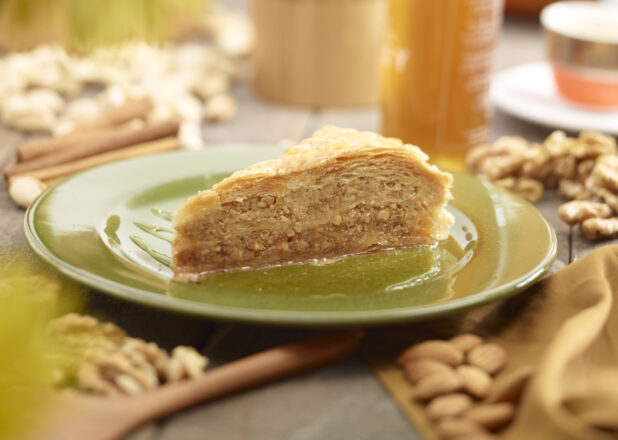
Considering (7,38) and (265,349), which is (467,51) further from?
(7,38)

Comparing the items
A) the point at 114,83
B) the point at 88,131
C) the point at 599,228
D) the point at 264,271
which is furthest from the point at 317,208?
the point at 114,83

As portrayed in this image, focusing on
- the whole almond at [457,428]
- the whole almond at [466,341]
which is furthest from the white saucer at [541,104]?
the whole almond at [457,428]

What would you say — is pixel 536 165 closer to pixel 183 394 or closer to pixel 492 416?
pixel 492 416

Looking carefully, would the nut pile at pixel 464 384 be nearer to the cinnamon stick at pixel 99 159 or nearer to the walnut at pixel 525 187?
the walnut at pixel 525 187

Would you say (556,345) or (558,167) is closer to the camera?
(556,345)

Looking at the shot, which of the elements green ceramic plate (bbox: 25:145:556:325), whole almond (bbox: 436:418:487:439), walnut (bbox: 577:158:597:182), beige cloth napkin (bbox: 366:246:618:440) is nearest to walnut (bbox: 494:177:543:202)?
walnut (bbox: 577:158:597:182)

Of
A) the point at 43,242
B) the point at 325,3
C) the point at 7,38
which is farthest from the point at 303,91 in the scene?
the point at 43,242

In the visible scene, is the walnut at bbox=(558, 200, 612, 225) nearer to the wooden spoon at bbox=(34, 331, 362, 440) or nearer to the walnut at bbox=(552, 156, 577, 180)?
the walnut at bbox=(552, 156, 577, 180)
